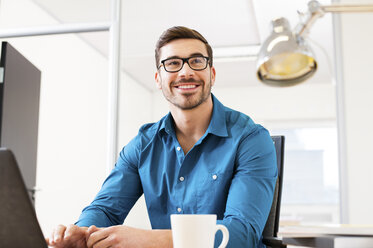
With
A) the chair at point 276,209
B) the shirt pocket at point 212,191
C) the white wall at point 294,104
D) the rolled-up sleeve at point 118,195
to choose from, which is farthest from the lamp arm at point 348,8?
the white wall at point 294,104

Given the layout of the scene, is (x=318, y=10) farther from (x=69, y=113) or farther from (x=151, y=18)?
(x=69, y=113)

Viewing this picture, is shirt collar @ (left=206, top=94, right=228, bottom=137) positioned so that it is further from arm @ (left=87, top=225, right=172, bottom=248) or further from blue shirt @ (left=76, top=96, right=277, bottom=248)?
arm @ (left=87, top=225, right=172, bottom=248)

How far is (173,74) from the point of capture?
1.44 m

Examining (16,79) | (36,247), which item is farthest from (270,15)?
(36,247)

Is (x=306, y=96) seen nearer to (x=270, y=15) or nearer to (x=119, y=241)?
(x=270, y=15)

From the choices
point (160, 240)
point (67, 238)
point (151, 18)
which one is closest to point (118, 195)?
point (67, 238)

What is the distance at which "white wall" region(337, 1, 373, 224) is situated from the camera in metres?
2.44

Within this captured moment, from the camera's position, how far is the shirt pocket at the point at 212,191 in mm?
1291

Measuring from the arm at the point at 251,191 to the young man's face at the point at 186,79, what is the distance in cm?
22

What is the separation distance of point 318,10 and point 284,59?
0.36 feet

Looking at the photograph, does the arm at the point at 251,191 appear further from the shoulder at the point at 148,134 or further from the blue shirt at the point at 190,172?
the shoulder at the point at 148,134

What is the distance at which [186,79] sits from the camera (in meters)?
1.43

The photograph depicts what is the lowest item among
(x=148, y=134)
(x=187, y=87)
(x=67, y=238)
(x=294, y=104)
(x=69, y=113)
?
(x=67, y=238)

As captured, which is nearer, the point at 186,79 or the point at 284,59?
the point at 284,59
